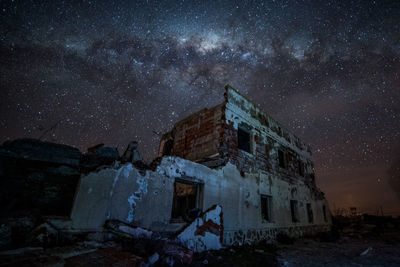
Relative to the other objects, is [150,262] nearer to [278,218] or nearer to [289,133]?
[278,218]

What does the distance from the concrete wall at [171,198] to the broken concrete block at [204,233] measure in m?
0.58

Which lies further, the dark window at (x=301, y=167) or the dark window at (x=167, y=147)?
the dark window at (x=301, y=167)

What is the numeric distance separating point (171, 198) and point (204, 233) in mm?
1407

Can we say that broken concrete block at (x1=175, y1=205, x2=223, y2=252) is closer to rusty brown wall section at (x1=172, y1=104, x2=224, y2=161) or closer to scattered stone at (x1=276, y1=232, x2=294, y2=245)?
rusty brown wall section at (x1=172, y1=104, x2=224, y2=161)

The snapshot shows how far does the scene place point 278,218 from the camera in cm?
988

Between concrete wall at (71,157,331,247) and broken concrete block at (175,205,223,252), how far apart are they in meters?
0.58

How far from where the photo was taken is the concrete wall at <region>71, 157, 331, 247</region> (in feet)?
14.0

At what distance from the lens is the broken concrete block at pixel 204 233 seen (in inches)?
196

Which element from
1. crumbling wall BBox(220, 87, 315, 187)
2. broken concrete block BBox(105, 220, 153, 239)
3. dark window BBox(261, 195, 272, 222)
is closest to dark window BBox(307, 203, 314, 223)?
crumbling wall BBox(220, 87, 315, 187)

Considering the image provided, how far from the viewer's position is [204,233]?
17.9 ft

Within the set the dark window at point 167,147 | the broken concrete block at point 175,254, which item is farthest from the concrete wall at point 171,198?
the dark window at point 167,147

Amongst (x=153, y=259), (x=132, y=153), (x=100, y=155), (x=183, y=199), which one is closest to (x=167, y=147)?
(x=183, y=199)

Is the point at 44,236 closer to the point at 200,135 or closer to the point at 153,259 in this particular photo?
the point at 153,259

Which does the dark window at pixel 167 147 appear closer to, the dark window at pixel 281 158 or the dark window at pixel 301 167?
the dark window at pixel 281 158
